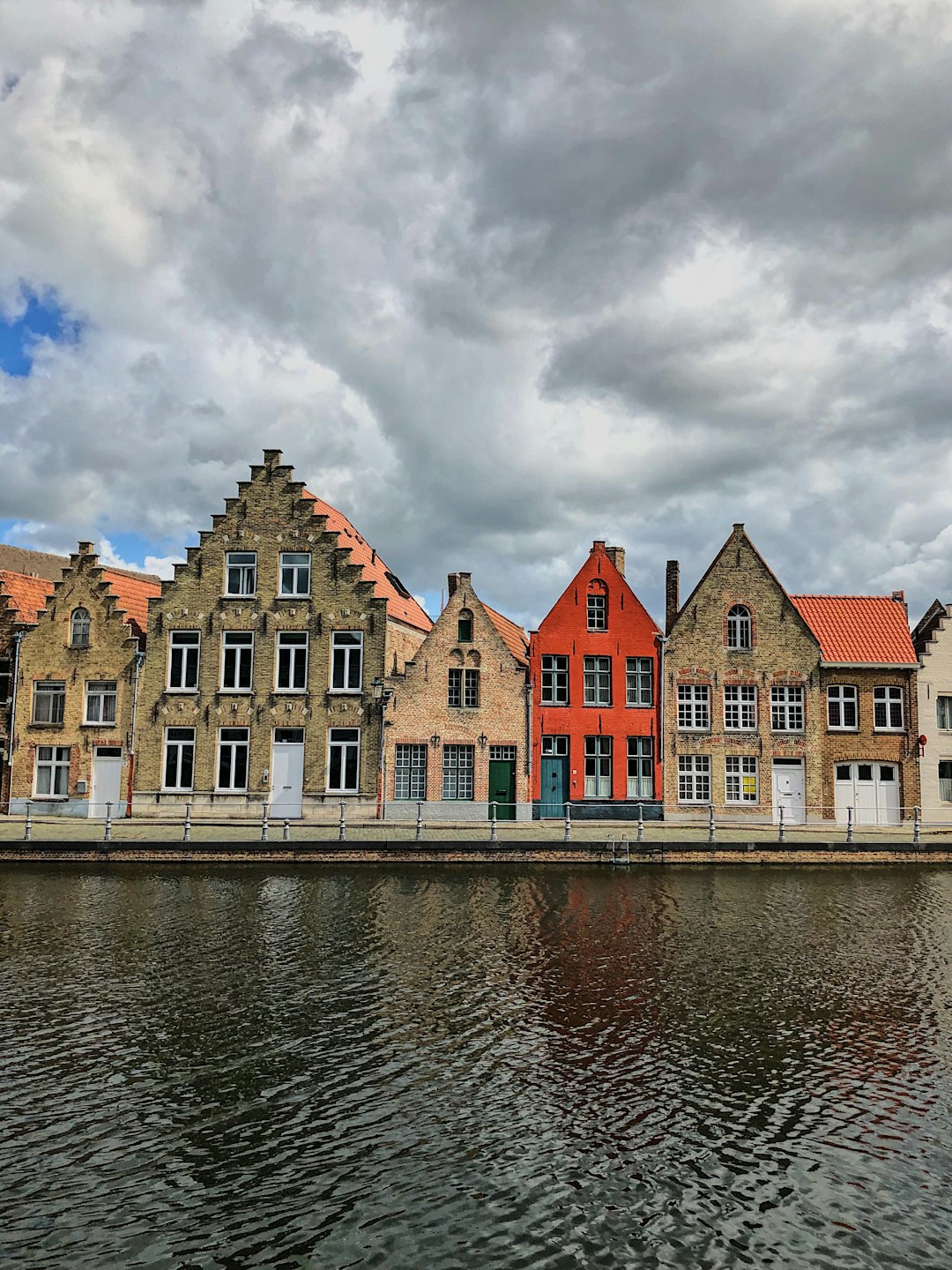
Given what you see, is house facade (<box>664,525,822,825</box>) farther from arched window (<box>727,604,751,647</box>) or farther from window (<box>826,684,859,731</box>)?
window (<box>826,684,859,731</box>)

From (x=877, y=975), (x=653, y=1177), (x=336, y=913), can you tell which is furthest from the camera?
(x=336, y=913)

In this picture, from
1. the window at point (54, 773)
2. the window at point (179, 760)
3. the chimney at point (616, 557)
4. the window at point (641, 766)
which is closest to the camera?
the window at point (179, 760)

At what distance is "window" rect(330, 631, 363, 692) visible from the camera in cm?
3591

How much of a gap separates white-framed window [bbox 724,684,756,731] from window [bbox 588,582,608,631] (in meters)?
5.55

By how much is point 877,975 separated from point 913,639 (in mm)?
26681

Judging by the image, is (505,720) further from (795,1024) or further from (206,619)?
(795,1024)

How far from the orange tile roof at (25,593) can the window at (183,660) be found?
624cm

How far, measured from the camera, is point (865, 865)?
94.7 feet

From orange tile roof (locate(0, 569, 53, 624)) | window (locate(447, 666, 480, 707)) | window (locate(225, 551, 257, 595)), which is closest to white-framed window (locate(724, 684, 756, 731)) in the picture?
window (locate(447, 666, 480, 707))

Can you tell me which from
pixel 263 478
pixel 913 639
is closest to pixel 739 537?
pixel 913 639

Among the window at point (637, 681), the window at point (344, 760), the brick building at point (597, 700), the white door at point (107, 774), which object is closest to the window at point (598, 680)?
the brick building at point (597, 700)

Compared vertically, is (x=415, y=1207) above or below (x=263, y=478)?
below

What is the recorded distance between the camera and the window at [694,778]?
36375 millimetres

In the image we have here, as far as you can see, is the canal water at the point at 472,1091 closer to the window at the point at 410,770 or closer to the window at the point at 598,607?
the window at the point at 410,770
